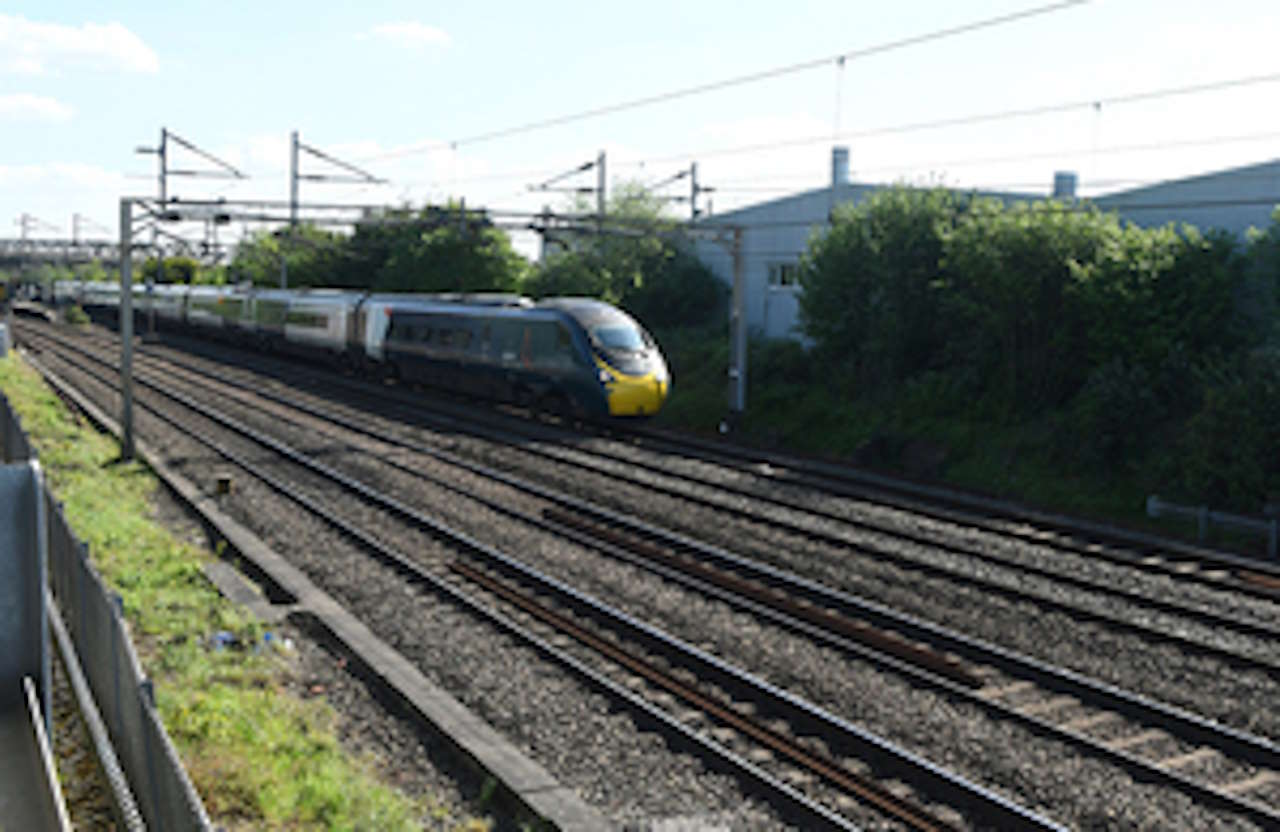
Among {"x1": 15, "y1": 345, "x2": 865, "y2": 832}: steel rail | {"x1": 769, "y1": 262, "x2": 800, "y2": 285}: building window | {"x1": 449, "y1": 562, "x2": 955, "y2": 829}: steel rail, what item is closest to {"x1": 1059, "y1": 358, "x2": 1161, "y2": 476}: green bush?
{"x1": 449, "y1": 562, "x2": 955, "y2": 829}: steel rail

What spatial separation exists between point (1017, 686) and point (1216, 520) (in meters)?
9.01

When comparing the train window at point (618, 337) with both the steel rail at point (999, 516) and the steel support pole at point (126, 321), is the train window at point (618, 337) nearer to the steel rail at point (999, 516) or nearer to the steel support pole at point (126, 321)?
the steel rail at point (999, 516)

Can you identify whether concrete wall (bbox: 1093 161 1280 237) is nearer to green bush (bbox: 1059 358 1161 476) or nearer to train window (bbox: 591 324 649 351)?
green bush (bbox: 1059 358 1161 476)

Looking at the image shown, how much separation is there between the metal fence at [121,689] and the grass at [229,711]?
860mm

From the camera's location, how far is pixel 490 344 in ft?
91.5

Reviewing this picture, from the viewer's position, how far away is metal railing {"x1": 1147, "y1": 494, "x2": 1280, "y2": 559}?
1597 centimetres

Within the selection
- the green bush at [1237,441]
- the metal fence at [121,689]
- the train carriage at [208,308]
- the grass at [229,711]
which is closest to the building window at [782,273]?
the green bush at [1237,441]

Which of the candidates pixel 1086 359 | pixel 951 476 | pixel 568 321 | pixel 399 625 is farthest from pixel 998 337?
pixel 399 625

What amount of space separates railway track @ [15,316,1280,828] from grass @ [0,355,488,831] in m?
4.56

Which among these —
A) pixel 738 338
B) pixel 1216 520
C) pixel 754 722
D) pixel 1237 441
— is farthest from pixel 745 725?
pixel 738 338

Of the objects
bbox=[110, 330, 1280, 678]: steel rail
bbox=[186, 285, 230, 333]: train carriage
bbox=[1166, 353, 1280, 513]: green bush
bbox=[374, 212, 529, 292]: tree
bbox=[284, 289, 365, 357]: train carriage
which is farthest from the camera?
bbox=[186, 285, 230, 333]: train carriage

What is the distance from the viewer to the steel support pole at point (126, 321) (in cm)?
1883

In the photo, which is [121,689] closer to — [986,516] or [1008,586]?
[1008,586]

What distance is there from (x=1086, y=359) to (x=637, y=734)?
17002 millimetres
